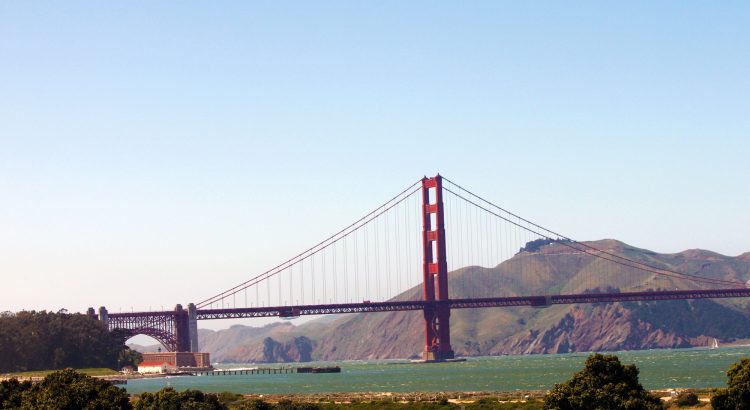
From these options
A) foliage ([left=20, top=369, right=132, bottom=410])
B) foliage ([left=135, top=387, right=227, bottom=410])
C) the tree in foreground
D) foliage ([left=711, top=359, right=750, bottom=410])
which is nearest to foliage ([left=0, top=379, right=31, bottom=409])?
foliage ([left=20, top=369, right=132, bottom=410])

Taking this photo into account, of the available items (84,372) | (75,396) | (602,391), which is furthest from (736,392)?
(84,372)

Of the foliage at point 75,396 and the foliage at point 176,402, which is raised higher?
the foliage at point 75,396

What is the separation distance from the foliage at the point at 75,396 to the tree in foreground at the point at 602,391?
26051mm

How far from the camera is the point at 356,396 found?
382 ft

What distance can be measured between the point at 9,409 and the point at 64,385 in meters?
4.11

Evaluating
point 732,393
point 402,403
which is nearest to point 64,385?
point 402,403

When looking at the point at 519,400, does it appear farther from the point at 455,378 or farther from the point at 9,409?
the point at 455,378

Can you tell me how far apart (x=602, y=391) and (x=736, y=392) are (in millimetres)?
8969

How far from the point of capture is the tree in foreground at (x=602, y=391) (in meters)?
66.0

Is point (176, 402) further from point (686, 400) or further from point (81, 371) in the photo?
point (81, 371)

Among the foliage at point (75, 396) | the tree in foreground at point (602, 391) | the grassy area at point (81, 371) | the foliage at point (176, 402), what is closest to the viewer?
the tree in foreground at point (602, 391)

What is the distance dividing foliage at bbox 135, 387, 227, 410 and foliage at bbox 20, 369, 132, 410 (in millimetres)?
2519

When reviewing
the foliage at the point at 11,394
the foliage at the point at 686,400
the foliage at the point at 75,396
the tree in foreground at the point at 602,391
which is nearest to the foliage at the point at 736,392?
the tree in foreground at the point at 602,391

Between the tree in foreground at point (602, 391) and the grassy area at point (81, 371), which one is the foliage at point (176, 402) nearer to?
the tree in foreground at point (602, 391)
